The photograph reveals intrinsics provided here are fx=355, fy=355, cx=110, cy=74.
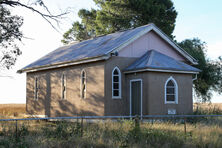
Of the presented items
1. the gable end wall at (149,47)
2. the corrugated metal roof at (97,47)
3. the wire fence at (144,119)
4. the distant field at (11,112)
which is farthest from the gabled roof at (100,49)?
the distant field at (11,112)

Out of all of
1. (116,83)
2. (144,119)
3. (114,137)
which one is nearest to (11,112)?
(116,83)

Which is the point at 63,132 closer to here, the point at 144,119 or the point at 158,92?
the point at 144,119

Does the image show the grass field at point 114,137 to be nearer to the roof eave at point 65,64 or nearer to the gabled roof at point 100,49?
the roof eave at point 65,64

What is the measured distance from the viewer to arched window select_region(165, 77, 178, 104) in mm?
21442

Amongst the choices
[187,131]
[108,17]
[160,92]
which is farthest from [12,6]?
[108,17]

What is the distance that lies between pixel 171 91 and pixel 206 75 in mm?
14473

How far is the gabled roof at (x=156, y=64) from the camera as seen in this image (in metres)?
20.5

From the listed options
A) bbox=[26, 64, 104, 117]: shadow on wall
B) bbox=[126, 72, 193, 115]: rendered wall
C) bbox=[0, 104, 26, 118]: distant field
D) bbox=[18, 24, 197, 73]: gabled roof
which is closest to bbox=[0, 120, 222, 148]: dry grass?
bbox=[126, 72, 193, 115]: rendered wall

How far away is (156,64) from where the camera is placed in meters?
20.8

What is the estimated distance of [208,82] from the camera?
35.0 meters

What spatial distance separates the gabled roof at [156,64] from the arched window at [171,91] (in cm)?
77

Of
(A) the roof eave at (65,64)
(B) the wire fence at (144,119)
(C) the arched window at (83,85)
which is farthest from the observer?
(C) the arched window at (83,85)

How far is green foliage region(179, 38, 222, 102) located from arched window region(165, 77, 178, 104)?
525 inches

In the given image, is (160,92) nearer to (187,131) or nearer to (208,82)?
(187,131)
